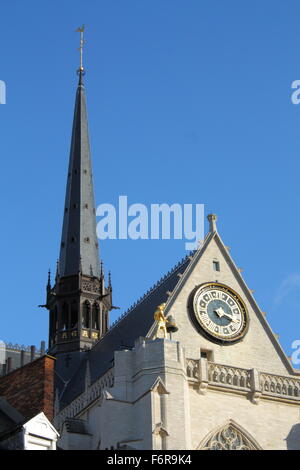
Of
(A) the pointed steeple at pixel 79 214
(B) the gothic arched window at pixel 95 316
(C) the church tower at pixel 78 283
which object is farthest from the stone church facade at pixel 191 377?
(A) the pointed steeple at pixel 79 214

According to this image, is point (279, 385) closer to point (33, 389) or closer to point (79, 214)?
point (33, 389)

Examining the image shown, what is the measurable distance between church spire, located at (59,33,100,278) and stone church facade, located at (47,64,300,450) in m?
8.44

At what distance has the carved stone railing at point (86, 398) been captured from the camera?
41.8 m

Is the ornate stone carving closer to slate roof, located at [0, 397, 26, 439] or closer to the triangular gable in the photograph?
the triangular gable

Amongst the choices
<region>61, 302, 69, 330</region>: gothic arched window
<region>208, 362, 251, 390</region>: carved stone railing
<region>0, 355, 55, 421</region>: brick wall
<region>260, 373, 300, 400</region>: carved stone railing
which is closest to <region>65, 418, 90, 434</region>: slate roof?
<region>208, 362, 251, 390</region>: carved stone railing

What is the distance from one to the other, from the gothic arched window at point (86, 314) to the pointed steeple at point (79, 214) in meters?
1.87

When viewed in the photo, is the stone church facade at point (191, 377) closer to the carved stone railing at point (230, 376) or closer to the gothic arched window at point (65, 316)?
the carved stone railing at point (230, 376)

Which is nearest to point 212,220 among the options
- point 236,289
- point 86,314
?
point 236,289

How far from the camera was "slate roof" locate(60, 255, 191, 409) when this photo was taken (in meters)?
45.2

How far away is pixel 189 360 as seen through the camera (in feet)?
133
